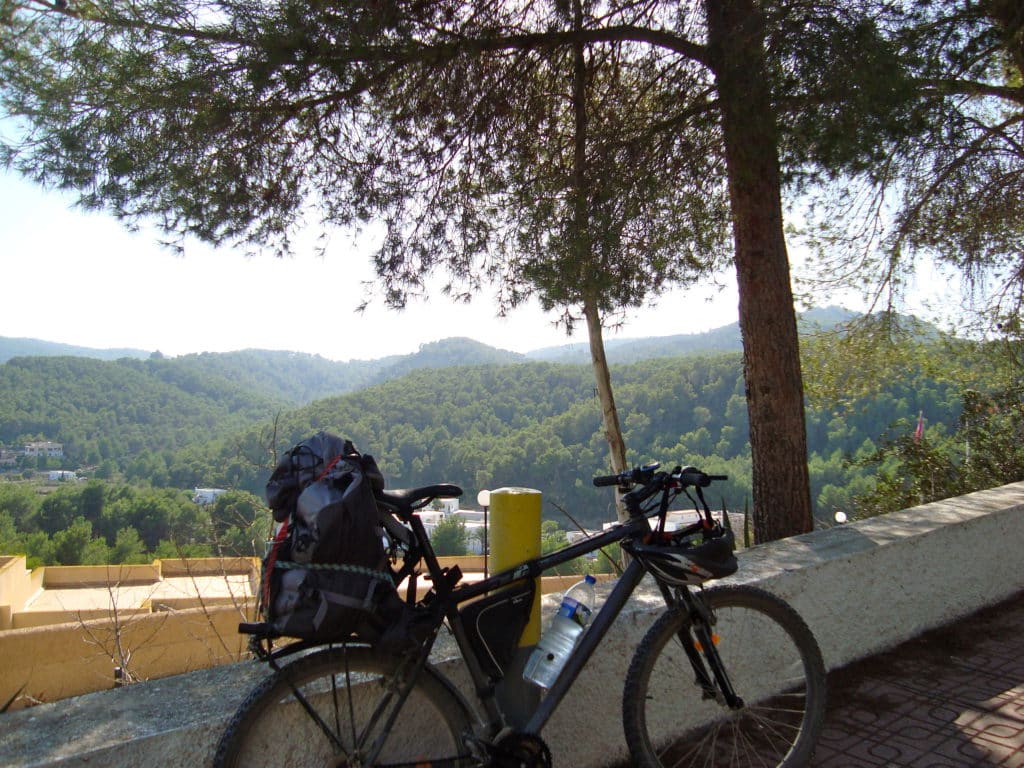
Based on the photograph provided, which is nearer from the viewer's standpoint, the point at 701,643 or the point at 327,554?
the point at 327,554

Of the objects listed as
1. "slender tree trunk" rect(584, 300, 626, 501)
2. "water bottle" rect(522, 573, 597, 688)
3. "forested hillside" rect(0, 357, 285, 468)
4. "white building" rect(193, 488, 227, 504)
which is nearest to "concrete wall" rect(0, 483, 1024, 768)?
"water bottle" rect(522, 573, 597, 688)

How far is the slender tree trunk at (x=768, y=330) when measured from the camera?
15.1ft

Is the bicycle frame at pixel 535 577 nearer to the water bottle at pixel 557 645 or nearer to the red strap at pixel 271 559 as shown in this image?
the water bottle at pixel 557 645

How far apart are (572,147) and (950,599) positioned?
3.65 m

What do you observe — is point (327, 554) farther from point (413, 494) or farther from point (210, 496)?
point (210, 496)

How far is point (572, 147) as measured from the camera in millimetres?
5539

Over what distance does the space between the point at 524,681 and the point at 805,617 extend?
143 cm

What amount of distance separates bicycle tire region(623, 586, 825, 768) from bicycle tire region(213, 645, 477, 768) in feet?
1.88

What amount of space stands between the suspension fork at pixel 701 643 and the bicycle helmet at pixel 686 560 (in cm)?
6

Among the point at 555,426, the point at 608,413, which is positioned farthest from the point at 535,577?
the point at 555,426

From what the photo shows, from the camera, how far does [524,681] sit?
198cm

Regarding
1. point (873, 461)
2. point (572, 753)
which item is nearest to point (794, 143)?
point (572, 753)

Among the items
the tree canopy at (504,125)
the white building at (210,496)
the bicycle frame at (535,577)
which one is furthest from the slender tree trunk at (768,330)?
the white building at (210,496)

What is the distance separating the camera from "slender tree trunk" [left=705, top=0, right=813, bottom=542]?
460 cm
